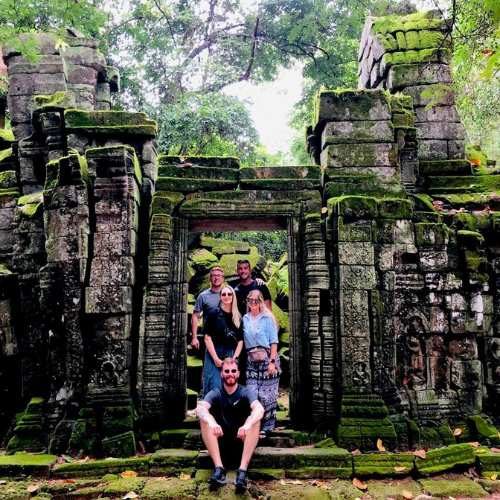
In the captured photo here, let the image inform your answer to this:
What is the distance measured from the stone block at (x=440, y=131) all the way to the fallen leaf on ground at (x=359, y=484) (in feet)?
19.6

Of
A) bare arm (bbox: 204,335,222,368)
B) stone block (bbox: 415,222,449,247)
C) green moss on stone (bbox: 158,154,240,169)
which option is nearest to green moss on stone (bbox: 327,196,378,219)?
stone block (bbox: 415,222,449,247)

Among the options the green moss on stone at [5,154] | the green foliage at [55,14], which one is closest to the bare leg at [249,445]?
the green foliage at [55,14]

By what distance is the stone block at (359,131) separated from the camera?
737 cm

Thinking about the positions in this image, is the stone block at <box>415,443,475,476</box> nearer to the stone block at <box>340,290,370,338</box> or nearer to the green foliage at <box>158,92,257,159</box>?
the stone block at <box>340,290,370,338</box>

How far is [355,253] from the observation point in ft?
21.9

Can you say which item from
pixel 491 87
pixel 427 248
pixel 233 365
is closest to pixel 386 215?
pixel 427 248

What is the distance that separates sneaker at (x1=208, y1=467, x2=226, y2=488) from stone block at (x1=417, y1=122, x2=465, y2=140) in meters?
6.59

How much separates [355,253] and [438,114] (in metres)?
4.09

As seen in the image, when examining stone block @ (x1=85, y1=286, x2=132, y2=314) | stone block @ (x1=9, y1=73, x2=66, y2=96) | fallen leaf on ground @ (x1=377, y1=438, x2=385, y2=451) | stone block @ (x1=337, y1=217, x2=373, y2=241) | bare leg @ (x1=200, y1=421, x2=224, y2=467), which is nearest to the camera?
bare leg @ (x1=200, y1=421, x2=224, y2=467)

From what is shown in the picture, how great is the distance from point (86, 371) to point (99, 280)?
108 cm

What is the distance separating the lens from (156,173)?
25.3 feet

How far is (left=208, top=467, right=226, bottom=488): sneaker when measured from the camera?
5.15 meters

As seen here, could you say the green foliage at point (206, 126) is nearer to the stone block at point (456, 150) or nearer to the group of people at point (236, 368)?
the stone block at point (456, 150)

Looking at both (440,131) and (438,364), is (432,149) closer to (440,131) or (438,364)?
(440,131)
